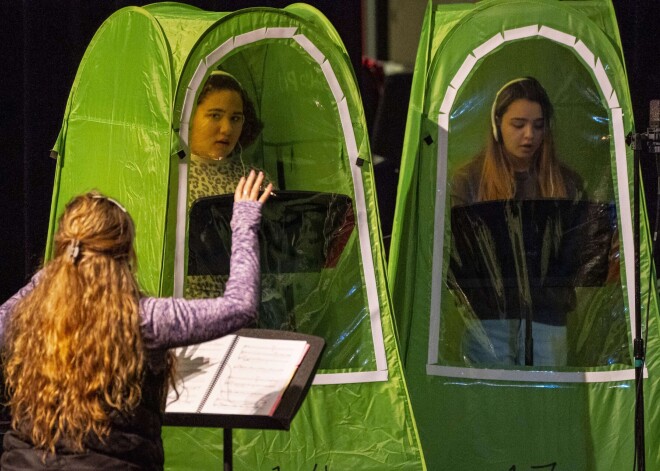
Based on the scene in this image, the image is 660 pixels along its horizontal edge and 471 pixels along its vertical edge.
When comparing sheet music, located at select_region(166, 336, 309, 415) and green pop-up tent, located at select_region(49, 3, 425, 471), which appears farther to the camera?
green pop-up tent, located at select_region(49, 3, 425, 471)

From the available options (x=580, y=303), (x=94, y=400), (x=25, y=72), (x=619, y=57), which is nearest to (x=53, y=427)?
(x=94, y=400)

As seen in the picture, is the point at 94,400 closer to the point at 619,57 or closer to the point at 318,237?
the point at 318,237

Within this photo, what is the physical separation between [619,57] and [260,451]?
69.9 inches

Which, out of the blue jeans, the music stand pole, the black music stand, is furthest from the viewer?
the blue jeans

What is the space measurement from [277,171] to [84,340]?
5.76 feet

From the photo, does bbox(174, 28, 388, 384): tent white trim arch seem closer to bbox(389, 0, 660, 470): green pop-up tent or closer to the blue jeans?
bbox(389, 0, 660, 470): green pop-up tent

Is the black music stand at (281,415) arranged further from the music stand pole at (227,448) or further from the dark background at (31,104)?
the dark background at (31,104)

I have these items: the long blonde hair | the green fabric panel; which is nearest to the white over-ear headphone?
the long blonde hair

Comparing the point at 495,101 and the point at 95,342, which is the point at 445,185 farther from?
the point at 95,342

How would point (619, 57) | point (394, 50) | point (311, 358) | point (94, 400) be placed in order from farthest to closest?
point (394, 50) → point (619, 57) → point (311, 358) → point (94, 400)

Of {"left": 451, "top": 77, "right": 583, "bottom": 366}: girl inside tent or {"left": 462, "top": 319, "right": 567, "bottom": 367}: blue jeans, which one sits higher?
{"left": 451, "top": 77, "right": 583, "bottom": 366}: girl inside tent

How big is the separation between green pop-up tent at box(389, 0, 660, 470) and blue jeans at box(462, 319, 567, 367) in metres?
0.01

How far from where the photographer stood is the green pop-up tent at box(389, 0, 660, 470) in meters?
3.75

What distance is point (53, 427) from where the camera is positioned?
2148mm
